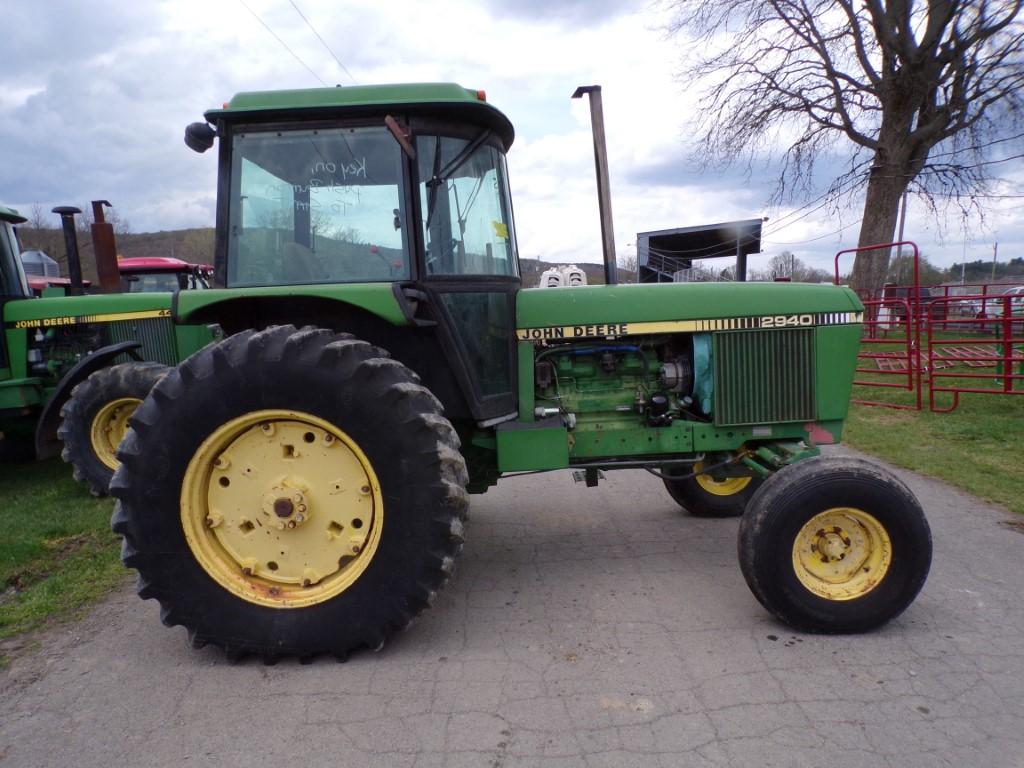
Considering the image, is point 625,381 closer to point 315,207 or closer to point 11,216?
point 315,207

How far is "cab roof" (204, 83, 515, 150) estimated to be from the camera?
3139 millimetres

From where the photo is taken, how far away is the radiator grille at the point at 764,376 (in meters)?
3.67

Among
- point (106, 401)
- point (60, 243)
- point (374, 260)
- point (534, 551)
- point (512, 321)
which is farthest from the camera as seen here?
point (60, 243)

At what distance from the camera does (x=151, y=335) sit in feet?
21.5

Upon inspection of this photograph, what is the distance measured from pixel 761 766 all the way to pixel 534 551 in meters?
2.11

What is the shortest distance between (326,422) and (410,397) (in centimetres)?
36

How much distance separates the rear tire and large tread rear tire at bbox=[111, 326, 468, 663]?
2240 millimetres

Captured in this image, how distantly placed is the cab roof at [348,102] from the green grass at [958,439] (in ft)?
15.2

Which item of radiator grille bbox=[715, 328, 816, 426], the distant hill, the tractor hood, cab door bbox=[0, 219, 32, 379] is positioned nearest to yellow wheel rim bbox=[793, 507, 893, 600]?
radiator grille bbox=[715, 328, 816, 426]

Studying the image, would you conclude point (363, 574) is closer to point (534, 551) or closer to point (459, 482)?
point (459, 482)

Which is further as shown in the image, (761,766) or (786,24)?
(786,24)

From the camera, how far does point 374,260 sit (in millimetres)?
3209

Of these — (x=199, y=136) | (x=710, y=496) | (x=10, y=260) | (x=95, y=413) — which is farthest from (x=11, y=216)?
(x=710, y=496)

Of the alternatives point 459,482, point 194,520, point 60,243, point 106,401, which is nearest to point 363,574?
point 459,482
